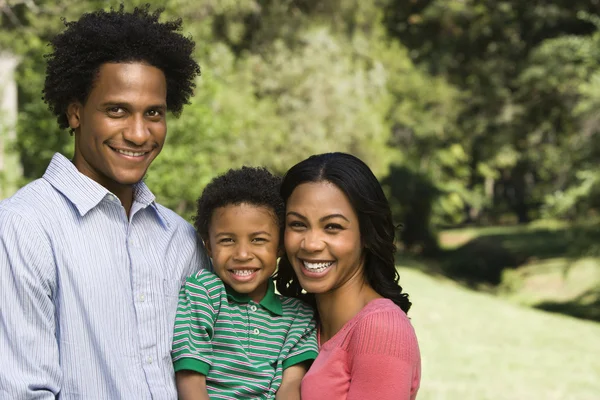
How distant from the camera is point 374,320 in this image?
271cm

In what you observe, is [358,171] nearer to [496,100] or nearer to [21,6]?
[21,6]

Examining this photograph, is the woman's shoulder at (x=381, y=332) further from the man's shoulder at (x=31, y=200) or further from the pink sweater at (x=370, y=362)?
the man's shoulder at (x=31, y=200)

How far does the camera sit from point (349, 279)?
2990 mm

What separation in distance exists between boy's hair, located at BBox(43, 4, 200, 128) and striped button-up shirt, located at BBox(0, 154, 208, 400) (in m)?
0.27

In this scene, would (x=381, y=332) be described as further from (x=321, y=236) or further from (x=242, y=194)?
(x=242, y=194)

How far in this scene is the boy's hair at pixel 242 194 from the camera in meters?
3.02

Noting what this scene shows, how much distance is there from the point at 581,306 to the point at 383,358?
1998cm

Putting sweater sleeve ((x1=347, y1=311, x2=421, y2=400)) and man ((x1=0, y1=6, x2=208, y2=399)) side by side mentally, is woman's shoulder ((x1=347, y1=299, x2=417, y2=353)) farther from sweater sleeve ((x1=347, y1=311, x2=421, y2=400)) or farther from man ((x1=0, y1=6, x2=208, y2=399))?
man ((x1=0, y1=6, x2=208, y2=399))

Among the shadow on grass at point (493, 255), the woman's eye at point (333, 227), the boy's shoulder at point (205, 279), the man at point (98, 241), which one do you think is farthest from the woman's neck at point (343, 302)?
the shadow on grass at point (493, 255)

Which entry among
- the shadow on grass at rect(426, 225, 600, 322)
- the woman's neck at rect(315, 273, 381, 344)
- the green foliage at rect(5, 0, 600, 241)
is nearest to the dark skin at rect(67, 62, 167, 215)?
the woman's neck at rect(315, 273, 381, 344)

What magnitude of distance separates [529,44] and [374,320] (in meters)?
21.6

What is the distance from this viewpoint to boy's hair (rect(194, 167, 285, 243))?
3.02m

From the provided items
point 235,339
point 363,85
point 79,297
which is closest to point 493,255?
point 363,85

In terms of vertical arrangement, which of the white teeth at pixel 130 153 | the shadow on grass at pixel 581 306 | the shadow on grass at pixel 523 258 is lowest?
the white teeth at pixel 130 153
